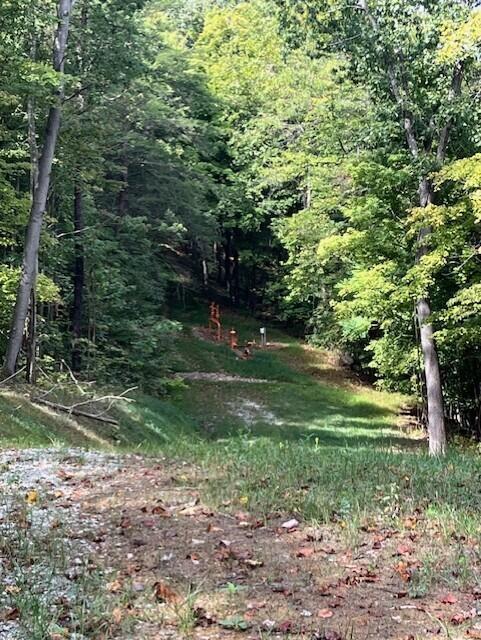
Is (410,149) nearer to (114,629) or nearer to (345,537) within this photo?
(345,537)

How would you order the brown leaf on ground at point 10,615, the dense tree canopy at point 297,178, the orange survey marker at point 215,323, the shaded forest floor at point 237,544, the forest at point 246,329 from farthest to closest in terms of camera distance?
the orange survey marker at point 215,323 < the dense tree canopy at point 297,178 < the forest at point 246,329 < the shaded forest floor at point 237,544 < the brown leaf on ground at point 10,615

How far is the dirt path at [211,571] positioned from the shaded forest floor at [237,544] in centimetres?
1

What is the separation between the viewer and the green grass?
5.70m

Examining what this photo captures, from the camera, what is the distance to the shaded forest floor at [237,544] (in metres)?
3.49

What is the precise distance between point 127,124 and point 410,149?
36.0 feet

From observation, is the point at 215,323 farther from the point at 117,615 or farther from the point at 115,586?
the point at 117,615

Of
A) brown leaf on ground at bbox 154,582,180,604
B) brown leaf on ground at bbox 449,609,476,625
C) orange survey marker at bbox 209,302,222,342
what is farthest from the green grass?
orange survey marker at bbox 209,302,222,342

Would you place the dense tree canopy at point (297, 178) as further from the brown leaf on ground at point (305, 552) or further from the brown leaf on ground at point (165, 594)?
the brown leaf on ground at point (165, 594)

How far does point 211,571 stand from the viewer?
13.8 ft

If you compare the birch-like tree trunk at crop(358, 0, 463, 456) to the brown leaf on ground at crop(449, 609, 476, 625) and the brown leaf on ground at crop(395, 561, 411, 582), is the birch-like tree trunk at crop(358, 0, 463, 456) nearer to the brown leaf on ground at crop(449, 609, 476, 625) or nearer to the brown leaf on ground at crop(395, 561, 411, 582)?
the brown leaf on ground at crop(395, 561, 411, 582)

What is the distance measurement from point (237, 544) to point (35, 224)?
10914 millimetres

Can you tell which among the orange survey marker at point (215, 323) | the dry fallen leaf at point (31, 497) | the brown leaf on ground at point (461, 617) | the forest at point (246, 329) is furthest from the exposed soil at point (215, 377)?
the brown leaf on ground at point (461, 617)

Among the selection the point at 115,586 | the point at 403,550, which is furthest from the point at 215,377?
the point at 115,586

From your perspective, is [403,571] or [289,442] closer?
[403,571]
